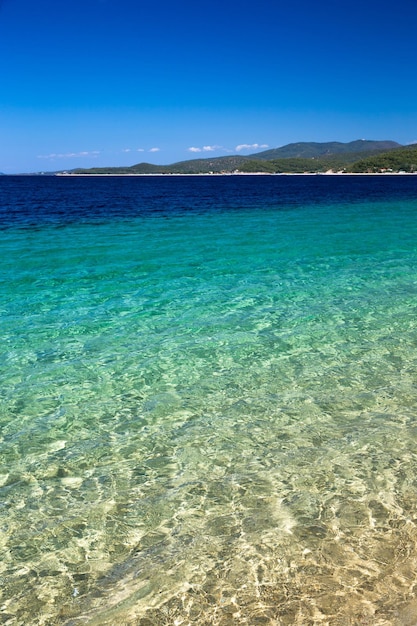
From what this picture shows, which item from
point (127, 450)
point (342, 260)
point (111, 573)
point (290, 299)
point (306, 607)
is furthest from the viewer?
point (342, 260)

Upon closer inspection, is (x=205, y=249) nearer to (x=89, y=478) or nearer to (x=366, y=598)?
(x=89, y=478)

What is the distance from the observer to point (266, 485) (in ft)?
15.3

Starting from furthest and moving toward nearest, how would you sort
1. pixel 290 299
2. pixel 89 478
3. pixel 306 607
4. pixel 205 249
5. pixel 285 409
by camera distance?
pixel 205 249, pixel 290 299, pixel 285 409, pixel 89 478, pixel 306 607

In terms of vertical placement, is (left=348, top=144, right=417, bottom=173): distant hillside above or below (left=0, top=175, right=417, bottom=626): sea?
A: above

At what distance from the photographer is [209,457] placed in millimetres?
5129

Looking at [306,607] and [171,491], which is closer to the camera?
[306,607]

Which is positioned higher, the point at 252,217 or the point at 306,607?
the point at 252,217

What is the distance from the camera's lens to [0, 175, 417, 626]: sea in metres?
3.45

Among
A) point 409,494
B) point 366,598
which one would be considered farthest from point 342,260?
point 366,598

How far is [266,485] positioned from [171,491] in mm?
910

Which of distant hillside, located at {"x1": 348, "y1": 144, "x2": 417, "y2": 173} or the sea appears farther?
distant hillside, located at {"x1": 348, "y1": 144, "x2": 417, "y2": 173}

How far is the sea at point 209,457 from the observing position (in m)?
3.45

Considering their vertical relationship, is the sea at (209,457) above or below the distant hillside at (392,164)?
below

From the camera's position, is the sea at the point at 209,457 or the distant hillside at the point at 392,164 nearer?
the sea at the point at 209,457
